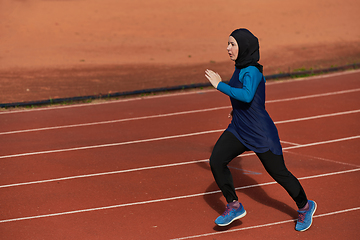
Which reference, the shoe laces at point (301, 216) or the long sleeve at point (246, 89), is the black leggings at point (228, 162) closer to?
the shoe laces at point (301, 216)

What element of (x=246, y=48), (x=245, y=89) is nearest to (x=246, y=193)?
(x=245, y=89)

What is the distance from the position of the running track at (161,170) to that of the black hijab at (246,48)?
1880 mm

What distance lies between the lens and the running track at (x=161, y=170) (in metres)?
4.77

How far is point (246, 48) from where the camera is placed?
3.96 metres

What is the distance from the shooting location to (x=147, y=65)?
14141 millimetres

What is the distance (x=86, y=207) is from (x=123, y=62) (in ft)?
32.2

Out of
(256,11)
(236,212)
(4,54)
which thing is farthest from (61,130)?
(256,11)

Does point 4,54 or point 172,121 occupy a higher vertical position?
point 4,54

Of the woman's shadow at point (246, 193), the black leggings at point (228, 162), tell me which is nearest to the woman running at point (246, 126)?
the black leggings at point (228, 162)

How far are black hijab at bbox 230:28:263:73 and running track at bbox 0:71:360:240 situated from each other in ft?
6.17

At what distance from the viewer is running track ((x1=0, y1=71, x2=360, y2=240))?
15.7 ft

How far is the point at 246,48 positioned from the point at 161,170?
Answer: 2909 mm

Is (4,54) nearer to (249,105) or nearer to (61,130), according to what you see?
(61,130)

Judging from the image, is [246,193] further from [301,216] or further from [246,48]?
[246,48]
